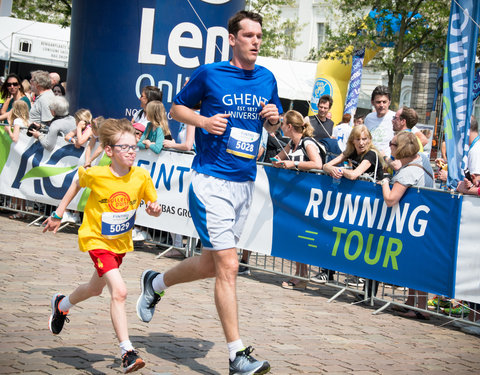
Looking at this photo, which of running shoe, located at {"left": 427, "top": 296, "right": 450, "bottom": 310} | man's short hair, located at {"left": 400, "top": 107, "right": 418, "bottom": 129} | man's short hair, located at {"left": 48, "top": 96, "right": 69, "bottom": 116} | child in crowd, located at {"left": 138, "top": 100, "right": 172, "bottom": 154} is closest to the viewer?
running shoe, located at {"left": 427, "top": 296, "right": 450, "bottom": 310}

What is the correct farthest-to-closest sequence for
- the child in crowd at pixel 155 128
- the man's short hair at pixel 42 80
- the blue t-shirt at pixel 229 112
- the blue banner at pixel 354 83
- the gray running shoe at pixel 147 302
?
the blue banner at pixel 354 83 < the man's short hair at pixel 42 80 < the child in crowd at pixel 155 128 < the gray running shoe at pixel 147 302 < the blue t-shirt at pixel 229 112

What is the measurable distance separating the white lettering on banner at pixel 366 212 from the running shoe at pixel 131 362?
12.6 feet

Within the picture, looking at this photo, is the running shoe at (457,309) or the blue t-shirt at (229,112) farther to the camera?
the running shoe at (457,309)

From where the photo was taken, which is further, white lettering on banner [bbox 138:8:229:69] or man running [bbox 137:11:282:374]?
white lettering on banner [bbox 138:8:229:69]

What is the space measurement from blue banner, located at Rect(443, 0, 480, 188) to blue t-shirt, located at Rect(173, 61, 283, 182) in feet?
11.2

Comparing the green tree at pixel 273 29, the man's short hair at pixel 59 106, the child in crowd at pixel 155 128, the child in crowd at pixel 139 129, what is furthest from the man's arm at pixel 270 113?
the green tree at pixel 273 29

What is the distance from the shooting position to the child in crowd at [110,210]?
511 cm

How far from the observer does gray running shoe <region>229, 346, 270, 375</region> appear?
4.76m

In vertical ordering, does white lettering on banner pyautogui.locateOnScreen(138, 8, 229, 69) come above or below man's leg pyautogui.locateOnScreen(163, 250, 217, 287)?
above

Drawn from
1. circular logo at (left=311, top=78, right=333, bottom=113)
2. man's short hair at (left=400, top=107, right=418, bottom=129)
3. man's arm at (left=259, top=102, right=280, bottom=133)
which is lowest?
man's arm at (left=259, top=102, right=280, bottom=133)

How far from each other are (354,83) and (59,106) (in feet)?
42.5

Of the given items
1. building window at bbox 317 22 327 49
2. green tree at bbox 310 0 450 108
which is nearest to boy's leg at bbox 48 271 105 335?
green tree at bbox 310 0 450 108

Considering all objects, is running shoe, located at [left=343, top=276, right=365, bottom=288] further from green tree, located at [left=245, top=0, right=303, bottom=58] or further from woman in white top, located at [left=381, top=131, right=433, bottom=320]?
green tree, located at [left=245, top=0, right=303, bottom=58]

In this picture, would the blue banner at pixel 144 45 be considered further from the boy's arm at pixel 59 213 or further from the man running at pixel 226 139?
the boy's arm at pixel 59 213
